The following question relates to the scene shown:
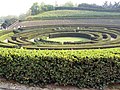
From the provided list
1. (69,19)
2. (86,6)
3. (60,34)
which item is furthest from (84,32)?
(86,6)

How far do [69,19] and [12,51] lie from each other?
1411 inches

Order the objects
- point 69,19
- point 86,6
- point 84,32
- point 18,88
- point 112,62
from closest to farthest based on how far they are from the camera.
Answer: point 112,62, point 18,88, point 84,32, point 69,19, point 86,6

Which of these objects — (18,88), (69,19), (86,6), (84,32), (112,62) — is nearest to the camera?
(112,62)

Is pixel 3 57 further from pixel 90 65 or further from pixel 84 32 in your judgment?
pixel 84 32

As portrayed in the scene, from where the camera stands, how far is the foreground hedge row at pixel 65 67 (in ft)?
32.5

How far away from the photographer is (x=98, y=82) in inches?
399

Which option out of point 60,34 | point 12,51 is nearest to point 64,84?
point 12,51

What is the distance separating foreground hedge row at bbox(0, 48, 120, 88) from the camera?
32.5 ft

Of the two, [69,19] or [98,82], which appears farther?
[69,19]

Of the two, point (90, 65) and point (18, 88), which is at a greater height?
point (90, 65)

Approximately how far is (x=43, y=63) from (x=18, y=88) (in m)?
1.74

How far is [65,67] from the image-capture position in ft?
33.0

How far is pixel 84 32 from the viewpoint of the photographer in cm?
3070

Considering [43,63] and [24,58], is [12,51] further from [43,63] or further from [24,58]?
[43,63]
